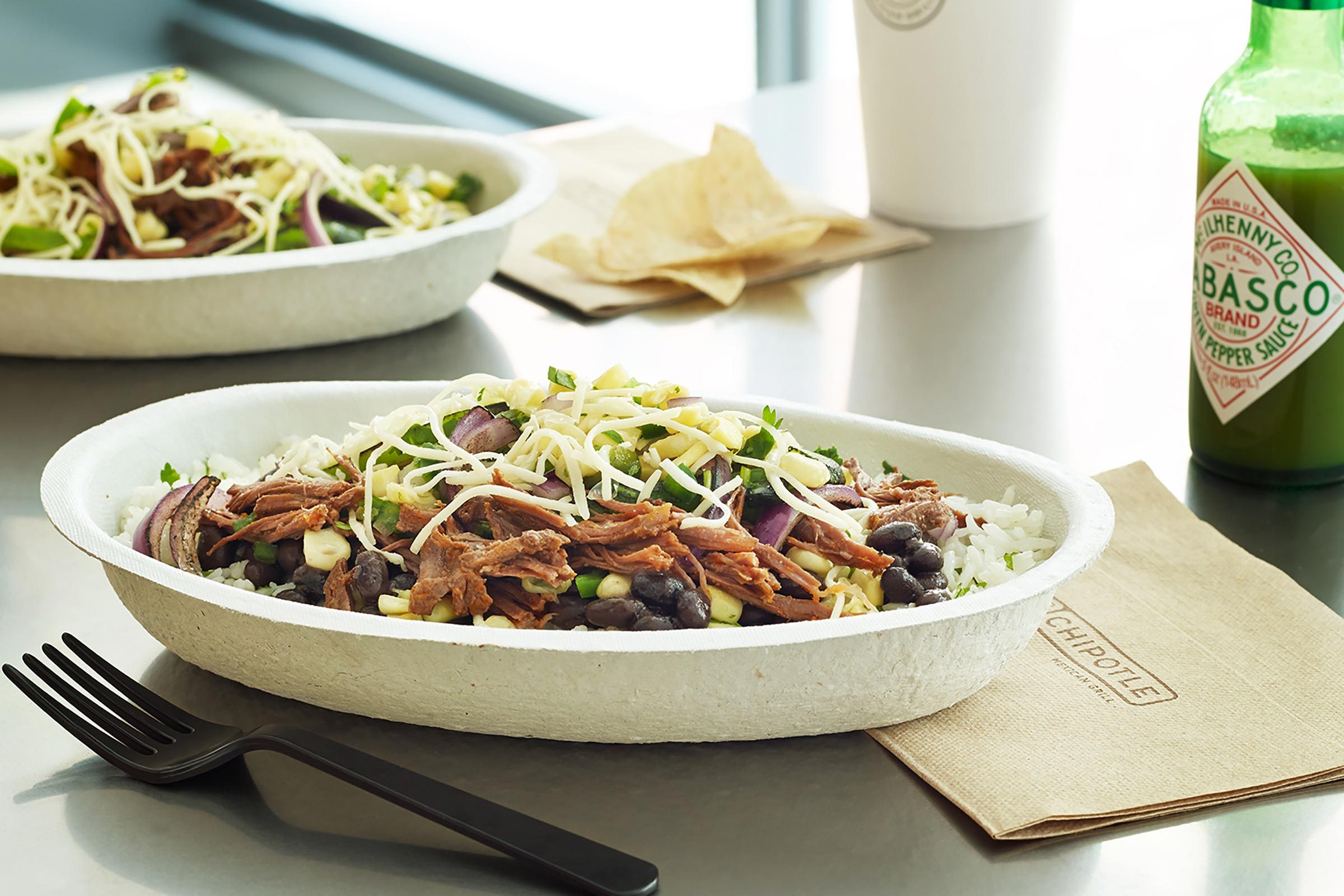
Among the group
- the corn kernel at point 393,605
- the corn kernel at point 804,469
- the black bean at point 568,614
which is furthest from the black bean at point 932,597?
the corn kernel at point 393,605

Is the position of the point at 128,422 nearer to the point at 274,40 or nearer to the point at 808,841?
the point at 808,841

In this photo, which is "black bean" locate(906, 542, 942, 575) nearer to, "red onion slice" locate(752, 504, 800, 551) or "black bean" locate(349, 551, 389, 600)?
"red onion slice" locate(752, 504, 800, 551)

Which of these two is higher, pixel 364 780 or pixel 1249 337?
pixel 1249 337

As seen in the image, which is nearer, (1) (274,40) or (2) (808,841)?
(2) (808,841)

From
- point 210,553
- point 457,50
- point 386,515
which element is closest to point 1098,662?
point 386,515

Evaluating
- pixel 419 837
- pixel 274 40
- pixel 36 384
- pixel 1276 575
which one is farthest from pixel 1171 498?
pixel 274 40

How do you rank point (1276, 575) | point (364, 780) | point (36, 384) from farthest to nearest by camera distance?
point (36, 384)
point (1276, 575)
point (364, 780)
